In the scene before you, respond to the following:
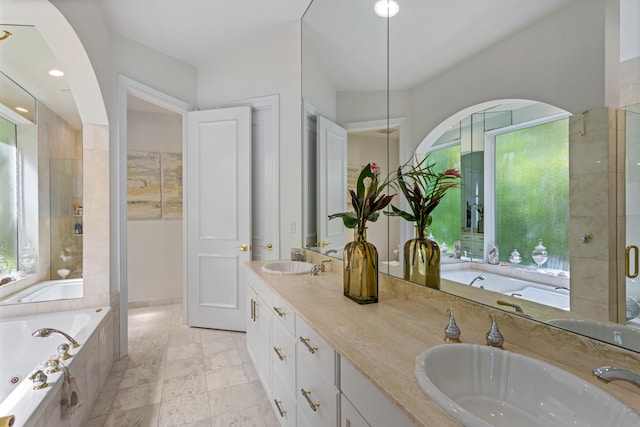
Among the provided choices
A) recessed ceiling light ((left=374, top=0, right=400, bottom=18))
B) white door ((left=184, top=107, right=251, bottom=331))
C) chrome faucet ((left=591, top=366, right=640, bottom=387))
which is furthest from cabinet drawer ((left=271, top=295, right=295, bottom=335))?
recessed ceiling light ((left=374, top=0, right=400, bottom=18))

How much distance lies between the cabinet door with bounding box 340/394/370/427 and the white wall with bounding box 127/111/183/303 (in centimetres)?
375

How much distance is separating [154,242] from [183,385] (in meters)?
2.36

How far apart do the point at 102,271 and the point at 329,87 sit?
7.60 ft

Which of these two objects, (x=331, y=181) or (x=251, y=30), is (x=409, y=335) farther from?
(x=251, y=30)

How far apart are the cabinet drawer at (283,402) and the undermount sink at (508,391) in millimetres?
876

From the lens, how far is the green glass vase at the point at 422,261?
1349 millimetres

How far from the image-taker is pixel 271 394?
186cm

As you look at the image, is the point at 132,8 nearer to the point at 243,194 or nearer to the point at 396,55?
the point at 243,194

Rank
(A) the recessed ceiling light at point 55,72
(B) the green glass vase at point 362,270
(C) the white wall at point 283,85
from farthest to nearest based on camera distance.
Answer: (C) the white wall at point 283,85
(A) the recessed ceiling light at point 55,72
(B) the green glass vase at point 362,270

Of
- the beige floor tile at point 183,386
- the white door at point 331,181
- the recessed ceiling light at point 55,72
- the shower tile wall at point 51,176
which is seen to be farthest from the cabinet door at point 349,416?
the recessed ceiling light at point 55,72

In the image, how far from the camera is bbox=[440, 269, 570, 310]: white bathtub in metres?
0.91

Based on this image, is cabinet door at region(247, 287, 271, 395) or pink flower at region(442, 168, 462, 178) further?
cabinet door at region(247, 287, 271, 395)

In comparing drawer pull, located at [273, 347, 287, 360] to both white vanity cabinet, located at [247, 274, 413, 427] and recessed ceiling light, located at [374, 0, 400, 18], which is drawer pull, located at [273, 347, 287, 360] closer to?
white vanity cabinet, located at [247, 274, 413, 427]

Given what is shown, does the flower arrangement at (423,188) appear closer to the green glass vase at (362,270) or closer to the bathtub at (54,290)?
the green glass vase at (362,270)
